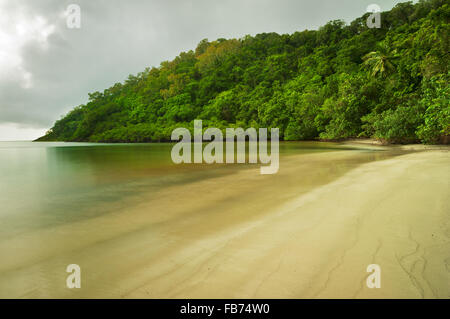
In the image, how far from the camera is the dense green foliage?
1894cm

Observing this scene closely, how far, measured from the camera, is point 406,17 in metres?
52.6

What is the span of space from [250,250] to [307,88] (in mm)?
46447

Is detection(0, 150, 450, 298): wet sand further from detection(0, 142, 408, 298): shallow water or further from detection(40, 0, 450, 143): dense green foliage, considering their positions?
detection(40, 0, 450, 143): dense green foliage

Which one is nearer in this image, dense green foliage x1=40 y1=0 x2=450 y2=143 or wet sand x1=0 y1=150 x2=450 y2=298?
wet sand x1=0 y1=150 x2=450 y2=298

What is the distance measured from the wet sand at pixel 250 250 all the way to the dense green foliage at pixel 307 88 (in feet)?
39.5

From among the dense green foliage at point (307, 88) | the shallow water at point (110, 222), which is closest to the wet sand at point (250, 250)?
the shallow water at point (110, 222)

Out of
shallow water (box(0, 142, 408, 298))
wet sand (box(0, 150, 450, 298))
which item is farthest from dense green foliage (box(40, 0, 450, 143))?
shallow water (box(0, 142, 408, 298))

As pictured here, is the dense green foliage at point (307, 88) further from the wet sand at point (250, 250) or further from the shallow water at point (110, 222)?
the shallow water at point (110, 222)

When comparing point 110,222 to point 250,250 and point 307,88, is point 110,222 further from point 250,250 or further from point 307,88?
point 307,88

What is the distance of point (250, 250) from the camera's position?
275 centimetres

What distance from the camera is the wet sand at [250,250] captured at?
6.86 feet

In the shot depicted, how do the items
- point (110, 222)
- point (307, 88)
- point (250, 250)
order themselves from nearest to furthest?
point (250, 250) → point (110, 222) → point (307, 88)

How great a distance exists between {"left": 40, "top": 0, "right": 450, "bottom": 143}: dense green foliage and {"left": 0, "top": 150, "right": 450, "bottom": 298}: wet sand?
1205cm

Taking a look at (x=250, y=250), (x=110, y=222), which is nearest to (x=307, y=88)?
(x=110, y=222)
